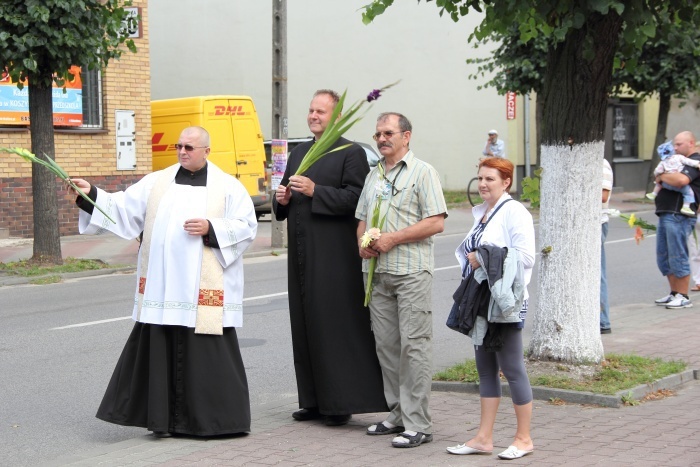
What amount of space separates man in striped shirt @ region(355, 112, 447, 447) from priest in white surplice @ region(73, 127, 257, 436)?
0.85 meters

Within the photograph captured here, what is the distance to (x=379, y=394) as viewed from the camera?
6598 mm

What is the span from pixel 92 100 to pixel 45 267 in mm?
6079

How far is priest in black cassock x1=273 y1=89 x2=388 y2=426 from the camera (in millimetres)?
6574

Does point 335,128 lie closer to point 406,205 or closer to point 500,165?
point 406,205

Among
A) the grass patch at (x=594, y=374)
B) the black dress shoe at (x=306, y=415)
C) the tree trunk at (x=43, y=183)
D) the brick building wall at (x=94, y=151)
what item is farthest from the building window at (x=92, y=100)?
the black dress shoe at (x=306, y=415)

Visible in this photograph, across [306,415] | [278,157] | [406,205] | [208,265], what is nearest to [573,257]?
[406,205]

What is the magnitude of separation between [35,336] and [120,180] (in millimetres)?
10960

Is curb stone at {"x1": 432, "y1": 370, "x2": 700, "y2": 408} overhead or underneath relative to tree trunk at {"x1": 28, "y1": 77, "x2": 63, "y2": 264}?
underneath

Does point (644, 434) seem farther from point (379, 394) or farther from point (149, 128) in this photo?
point (149, 128)

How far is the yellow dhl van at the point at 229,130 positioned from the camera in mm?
20828

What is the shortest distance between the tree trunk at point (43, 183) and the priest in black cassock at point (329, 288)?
30.0 feet

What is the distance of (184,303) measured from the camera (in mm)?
6363

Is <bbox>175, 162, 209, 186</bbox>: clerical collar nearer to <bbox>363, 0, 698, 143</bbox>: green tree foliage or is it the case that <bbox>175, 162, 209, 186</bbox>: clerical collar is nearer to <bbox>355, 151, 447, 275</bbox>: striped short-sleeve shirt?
<bbox>355, 151, 447, 275</bbox>: striped short-sleeve shirt

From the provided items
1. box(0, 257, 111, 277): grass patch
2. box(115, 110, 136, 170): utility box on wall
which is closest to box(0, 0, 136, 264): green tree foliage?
box(0, 257, 111, 277): grass patch
